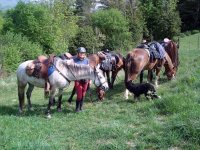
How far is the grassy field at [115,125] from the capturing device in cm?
696

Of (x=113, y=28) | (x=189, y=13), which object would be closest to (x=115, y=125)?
(x=113, y=28)

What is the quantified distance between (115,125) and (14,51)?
111 ft

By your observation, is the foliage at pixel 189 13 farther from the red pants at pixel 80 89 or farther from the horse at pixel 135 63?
the red pants at pixel 80 89

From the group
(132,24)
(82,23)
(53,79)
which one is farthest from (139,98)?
(82,23)

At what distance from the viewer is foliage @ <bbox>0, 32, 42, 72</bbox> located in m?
37.4

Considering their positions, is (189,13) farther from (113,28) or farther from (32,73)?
(32,73)

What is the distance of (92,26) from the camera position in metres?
51.2

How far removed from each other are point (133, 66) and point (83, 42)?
3536cm

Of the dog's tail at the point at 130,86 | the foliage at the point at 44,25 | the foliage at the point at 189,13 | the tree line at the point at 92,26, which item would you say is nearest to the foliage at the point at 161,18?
the tree line at the point at 92,26

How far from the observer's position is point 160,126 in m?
7.59

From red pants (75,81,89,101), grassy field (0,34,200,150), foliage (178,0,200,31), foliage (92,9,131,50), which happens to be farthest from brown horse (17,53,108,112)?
foliage (178,0,200,31)

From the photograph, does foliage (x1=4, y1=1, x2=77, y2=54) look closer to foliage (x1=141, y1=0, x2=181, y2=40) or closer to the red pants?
foliage (x1=141, y1=0, x2=181, y2=40)

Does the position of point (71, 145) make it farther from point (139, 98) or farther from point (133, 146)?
point (139, 98)

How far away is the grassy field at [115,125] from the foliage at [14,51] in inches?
1026
